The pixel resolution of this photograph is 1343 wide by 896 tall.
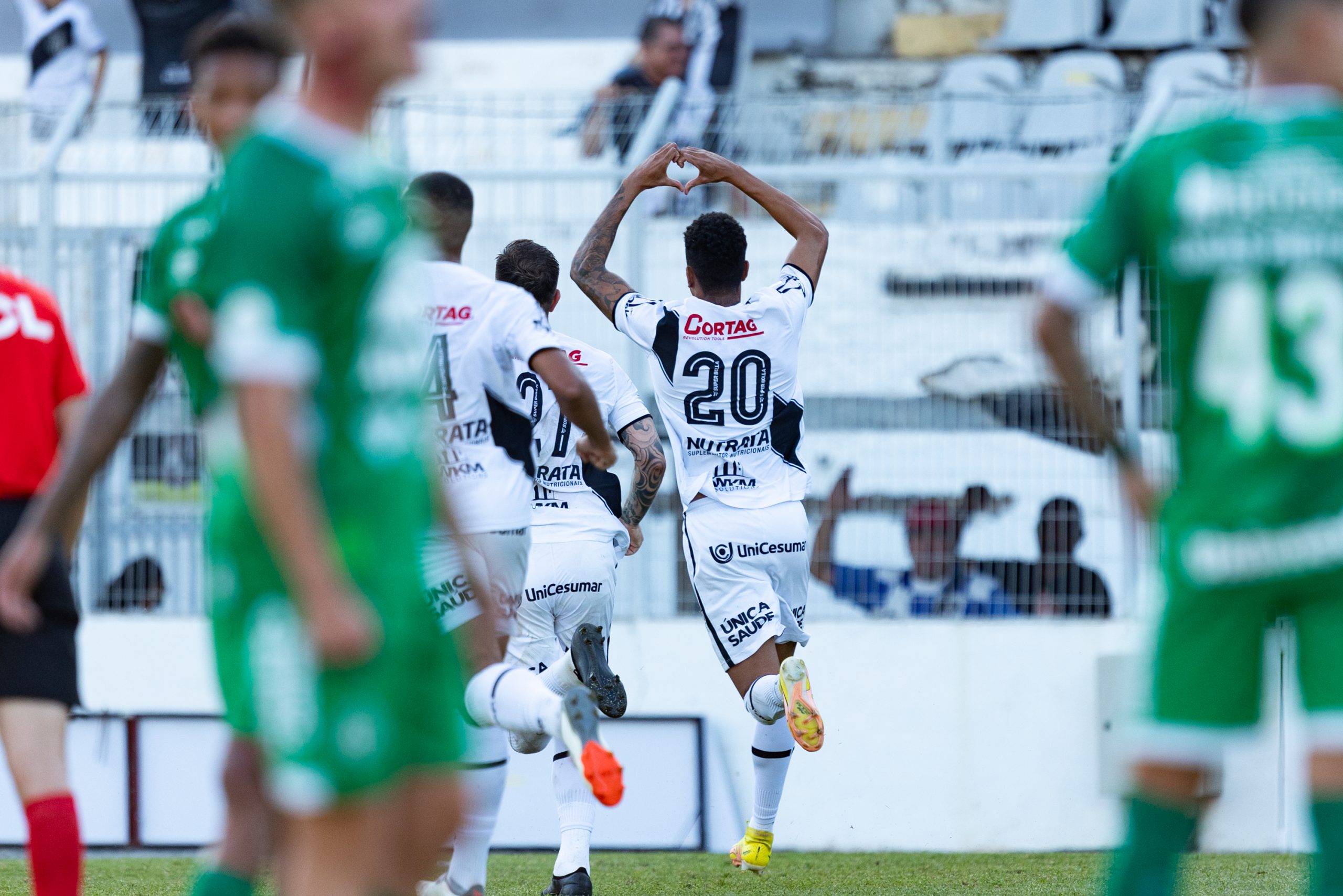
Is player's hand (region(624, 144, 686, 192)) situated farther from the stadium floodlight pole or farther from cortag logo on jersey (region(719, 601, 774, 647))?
the stadium floodlight pole

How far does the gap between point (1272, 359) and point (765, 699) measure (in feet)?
13.2

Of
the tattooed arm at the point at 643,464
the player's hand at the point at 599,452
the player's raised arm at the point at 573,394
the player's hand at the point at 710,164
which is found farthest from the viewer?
the player's hand at the point at 710,164

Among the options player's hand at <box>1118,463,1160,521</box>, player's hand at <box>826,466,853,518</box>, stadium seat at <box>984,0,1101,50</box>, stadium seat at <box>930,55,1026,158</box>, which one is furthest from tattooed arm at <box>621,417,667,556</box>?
stadium seat at <box>984,0,1101,50</box>

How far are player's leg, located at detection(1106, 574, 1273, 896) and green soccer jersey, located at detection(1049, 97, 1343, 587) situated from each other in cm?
6

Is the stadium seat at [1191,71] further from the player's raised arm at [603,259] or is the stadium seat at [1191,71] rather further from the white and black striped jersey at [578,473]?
the white and black striped jersey at [578,473]

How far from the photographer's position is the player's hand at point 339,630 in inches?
95.7

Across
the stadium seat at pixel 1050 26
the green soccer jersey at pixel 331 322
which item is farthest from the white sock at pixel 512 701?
the stadium seat at pixel 1050 26

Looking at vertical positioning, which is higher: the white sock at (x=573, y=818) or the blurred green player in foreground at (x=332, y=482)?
the blurred green player in foreground at (x=332, y=482)

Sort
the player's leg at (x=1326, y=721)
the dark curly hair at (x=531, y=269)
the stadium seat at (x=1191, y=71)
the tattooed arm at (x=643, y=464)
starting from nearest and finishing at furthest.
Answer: the player's leg at (x=1326, y=721) → the dark curly hair at (x=531, y=269) → the tattooed arm at (x=643, y=464) → the stadium seat at (x=1191, y=71)

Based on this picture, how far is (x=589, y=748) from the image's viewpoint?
15.9 feet

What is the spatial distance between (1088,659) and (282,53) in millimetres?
6132

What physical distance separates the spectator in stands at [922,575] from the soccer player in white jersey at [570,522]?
2031 millimetres

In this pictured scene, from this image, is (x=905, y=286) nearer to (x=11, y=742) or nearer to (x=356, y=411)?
(x=11, y=742)

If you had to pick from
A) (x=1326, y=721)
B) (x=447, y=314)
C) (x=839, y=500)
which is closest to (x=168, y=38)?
(x=839, y=500)
